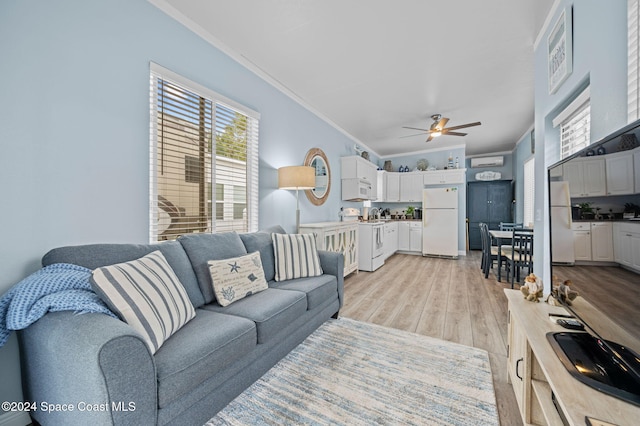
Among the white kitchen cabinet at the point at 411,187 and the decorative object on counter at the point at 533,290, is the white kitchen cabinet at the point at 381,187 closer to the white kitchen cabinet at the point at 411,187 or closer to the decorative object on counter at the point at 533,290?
the white kitchen cabinet at the point at 411,187

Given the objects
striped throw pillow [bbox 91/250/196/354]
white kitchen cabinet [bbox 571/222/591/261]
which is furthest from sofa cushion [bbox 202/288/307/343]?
white kitchen cabinet [bbox 571/222/591/261]

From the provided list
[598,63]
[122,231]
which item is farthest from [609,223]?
[122,231]

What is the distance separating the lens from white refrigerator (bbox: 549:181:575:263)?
1.20 meters

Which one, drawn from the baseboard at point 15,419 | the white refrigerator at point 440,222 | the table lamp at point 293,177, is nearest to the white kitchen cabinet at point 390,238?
the white refrigerator at point 440,222

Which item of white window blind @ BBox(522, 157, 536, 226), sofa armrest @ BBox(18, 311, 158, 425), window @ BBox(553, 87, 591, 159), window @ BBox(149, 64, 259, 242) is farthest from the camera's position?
white window blind @ BBox(522, 157, 536, 226)

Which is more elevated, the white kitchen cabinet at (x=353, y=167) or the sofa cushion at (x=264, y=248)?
the white kitchen cabinet at (x=353, y=167)

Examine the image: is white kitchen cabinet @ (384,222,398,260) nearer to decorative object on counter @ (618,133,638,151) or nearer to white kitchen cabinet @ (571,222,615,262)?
white kitchen cabinet @ (571,222,615,262)

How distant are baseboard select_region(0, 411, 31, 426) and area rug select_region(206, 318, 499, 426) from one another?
1.01 m

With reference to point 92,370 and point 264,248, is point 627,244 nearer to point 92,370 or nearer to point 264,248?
point 92,370

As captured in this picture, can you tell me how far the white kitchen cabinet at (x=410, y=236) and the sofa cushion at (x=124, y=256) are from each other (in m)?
5.49

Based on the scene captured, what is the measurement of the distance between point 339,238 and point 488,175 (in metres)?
5.44

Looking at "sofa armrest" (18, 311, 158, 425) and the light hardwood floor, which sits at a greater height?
"sofa armrest" (18, 311, 158, 425)

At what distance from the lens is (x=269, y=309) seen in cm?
166

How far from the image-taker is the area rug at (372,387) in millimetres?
1358
